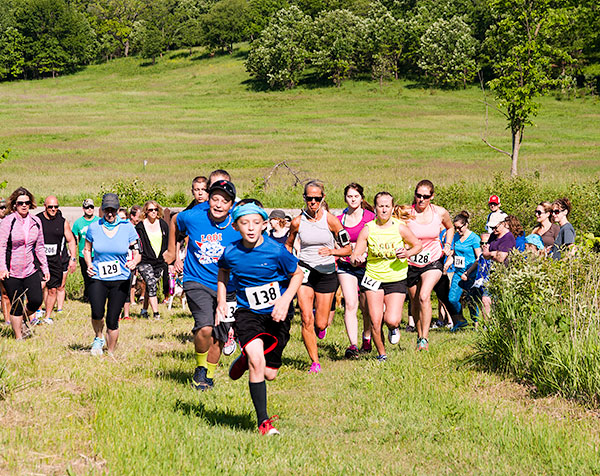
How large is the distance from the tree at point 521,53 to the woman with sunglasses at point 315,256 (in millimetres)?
16859

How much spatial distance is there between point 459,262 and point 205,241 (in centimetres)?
687

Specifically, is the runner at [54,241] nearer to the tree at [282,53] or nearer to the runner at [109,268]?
the runner at [109,268]

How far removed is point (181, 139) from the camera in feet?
212

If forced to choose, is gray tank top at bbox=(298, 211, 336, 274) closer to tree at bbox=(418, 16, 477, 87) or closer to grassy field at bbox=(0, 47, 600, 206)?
grassy field at bbox=(0, 47, 600, 206)

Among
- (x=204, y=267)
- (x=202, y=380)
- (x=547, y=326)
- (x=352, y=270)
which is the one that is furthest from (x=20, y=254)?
(x=547, y=326)

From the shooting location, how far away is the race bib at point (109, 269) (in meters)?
8.99

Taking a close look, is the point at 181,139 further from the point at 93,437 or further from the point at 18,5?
the point at 18,5

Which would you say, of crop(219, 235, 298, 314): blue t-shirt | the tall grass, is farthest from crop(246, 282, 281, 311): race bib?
the tall grass

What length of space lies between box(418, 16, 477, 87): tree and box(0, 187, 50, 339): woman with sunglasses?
8088 cm

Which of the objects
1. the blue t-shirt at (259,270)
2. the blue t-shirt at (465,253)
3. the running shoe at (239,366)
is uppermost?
the blue t-shirt at (259,270)

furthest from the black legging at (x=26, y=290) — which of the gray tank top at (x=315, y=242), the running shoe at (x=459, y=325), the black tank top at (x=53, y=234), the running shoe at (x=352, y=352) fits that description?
the running shoe at (x=459, y=325)

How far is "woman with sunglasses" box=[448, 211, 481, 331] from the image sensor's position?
13.0 meters

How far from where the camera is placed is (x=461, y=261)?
1315 centimetres

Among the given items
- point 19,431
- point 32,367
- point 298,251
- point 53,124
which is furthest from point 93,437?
point 53,124
